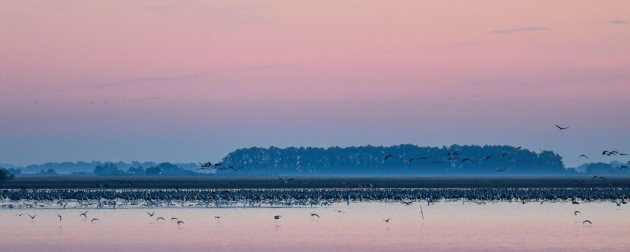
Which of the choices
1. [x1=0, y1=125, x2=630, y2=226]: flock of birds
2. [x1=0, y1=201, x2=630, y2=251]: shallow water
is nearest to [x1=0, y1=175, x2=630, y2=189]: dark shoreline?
[x1=0, y1=125, x2=630, y2=226]: flock of birds

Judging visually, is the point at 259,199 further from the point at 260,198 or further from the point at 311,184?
the point at 311,184

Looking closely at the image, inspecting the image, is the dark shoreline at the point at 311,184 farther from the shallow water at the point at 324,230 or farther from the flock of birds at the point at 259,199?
the shallow water at the point at 324,230

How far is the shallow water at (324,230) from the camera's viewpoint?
1309 inches

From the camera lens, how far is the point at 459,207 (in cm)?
5428

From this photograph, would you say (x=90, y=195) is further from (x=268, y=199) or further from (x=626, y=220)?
(x=626, y=220)

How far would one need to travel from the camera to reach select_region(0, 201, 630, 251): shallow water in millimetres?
33250

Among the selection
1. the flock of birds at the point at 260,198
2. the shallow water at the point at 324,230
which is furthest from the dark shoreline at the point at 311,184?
the shallow water at the point at 324,230

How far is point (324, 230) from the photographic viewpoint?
128ft

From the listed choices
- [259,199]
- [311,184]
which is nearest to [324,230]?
[259,199]

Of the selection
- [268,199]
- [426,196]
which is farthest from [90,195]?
[426,196]

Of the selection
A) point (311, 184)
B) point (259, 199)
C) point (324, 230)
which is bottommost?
point (324, 230)

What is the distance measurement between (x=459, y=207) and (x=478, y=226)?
1335 cm

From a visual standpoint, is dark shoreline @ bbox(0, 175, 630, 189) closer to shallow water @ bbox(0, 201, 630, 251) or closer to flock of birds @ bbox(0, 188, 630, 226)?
flock of birds @ bbox(0, 188, 630, 226)

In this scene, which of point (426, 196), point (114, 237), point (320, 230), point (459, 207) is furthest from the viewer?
point (426, 196)
